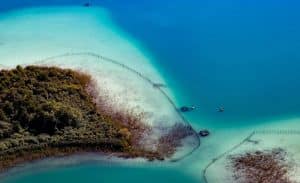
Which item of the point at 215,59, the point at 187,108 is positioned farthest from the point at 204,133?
the point at 215,59

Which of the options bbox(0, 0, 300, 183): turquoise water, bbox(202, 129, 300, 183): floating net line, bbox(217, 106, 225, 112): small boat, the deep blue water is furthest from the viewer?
the deep blue water

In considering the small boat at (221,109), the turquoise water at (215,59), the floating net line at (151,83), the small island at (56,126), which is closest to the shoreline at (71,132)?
the small island at (56,126)

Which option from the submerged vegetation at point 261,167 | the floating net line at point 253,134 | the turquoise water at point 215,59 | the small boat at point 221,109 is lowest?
the submerged vegetation at point 261,167

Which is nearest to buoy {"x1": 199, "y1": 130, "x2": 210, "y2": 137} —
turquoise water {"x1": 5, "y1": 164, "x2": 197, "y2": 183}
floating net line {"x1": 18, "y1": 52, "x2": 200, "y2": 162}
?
floating net line {"x1": 18, "y1": 52, "x2": 200, "y2": 162}

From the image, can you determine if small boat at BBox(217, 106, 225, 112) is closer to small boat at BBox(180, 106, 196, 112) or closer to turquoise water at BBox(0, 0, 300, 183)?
turquoise water at BBox(0, 0, 300, 183)

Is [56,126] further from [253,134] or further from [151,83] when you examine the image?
[253,134]

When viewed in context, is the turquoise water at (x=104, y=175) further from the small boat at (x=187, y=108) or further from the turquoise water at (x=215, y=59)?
the small boat at (x=187, y=108)
